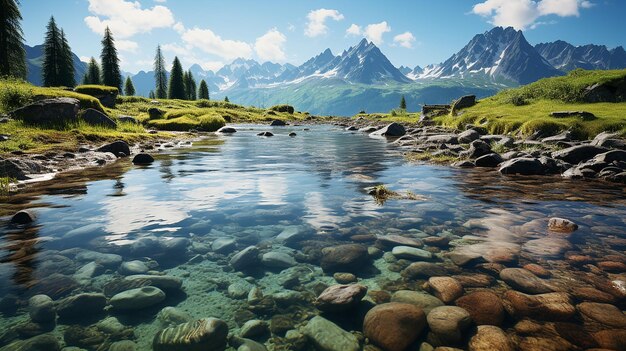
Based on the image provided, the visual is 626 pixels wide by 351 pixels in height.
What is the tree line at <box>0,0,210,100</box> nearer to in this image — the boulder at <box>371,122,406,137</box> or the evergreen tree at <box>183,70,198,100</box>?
the evergreen tree at <box>183,70,198,100</box>

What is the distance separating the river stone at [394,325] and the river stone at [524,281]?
4.96 feet

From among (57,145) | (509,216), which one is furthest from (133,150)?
(509,216)

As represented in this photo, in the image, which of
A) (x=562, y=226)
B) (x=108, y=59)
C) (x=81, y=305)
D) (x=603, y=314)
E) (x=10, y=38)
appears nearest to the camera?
(x=603, y=314)

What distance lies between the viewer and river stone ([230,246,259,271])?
4.81m

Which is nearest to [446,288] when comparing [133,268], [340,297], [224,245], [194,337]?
[340,297]

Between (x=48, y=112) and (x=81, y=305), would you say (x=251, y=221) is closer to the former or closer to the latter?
(x=81, y=305)

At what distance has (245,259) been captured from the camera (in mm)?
4977

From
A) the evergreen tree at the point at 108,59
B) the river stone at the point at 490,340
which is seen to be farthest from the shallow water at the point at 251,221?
the evergreen tree at the point at 108,59

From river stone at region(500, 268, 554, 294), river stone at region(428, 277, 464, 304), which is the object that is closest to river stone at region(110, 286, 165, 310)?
river stone at region(428, 277, 464, 304)

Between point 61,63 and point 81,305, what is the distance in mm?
87522

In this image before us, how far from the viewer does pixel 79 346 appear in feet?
10.1

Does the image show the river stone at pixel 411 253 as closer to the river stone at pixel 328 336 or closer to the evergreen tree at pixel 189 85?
the river stone at pixel 328 336

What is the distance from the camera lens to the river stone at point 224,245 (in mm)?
5344

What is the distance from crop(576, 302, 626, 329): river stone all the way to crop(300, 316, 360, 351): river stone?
253 centimetres
